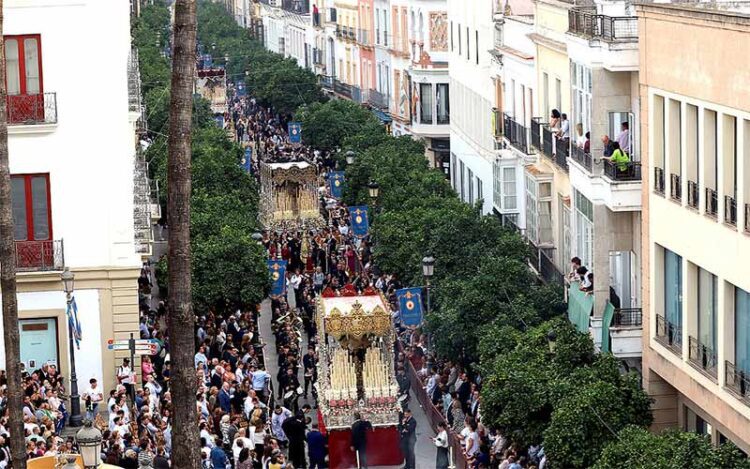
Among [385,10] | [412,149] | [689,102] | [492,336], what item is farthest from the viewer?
[385,10]

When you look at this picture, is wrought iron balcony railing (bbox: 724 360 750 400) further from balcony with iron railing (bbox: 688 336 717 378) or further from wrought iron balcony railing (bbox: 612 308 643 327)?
wrought iron balcony railing (bbox: 612 308 643 327)

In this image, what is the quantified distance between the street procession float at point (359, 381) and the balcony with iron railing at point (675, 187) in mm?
6816

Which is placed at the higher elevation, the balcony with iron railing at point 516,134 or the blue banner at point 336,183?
the balcony with iron railing at point 516,134

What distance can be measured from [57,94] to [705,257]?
14525 millimetres

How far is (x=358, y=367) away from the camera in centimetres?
3538

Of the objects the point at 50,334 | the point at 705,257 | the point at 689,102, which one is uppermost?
the point at 689,102

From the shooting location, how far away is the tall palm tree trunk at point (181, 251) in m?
17.4

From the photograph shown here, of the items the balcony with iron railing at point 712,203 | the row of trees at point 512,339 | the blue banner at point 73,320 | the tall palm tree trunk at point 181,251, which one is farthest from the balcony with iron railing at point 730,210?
the blue banner at point 73,320

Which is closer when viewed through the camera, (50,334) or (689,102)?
(689,102)

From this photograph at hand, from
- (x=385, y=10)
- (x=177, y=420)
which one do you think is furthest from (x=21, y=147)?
(x=385, y=10)

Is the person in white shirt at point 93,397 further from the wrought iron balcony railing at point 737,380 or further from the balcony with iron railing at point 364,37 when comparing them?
the balcony with iron railing at point 364,37

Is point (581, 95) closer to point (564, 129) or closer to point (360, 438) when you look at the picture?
point (564, 129)

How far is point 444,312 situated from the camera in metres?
37.9

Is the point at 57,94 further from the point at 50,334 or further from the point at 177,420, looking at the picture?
the point at 177,420
